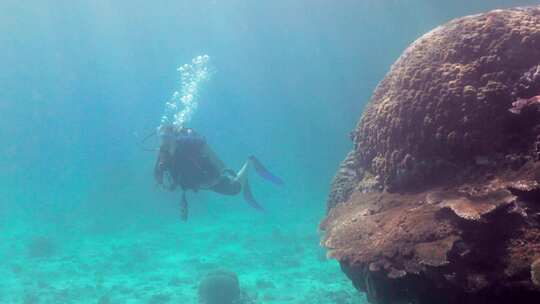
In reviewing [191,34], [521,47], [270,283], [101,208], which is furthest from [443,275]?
[191,34]

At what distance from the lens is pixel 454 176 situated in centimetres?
636

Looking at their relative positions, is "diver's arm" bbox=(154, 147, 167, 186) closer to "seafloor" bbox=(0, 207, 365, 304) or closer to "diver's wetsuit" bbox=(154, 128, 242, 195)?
"diver's wetsuit" bbox=(154, 128, 242, 195)

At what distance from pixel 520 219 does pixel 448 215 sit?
0.83m

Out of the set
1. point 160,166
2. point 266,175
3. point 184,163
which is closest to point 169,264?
point 266,175

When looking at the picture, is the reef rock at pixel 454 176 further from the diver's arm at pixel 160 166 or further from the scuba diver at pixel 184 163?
the diver's arm at pixel 160 166

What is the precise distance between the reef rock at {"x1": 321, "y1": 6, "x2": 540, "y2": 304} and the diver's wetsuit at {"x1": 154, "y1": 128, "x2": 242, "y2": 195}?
4277mm

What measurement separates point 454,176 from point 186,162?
21.9ft

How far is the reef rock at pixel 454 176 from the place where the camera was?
16.6ft

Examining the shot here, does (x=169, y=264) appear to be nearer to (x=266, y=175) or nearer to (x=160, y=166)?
(x=266, y=175)

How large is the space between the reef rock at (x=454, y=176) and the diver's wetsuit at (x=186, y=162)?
428 cm

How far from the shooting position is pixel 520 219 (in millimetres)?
5043

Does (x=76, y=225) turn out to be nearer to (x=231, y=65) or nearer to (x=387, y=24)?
(x=387, y=24)

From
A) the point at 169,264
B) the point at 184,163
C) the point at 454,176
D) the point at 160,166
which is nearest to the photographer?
the point at 454,176

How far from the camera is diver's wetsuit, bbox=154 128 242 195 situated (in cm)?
1076
